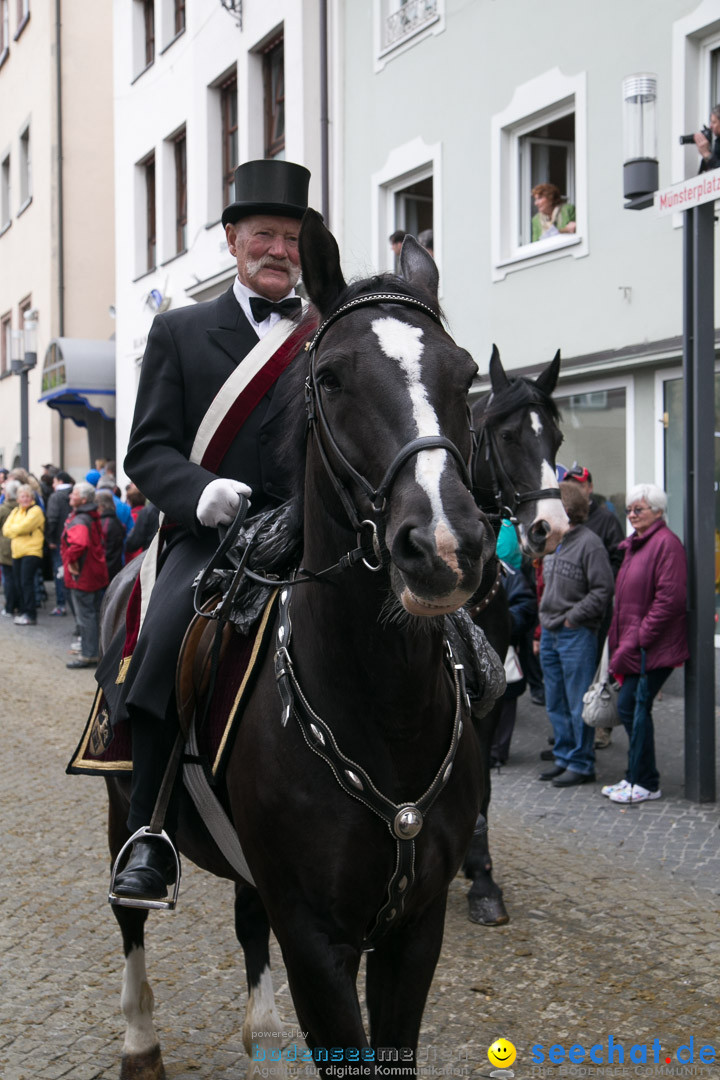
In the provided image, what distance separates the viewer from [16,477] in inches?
693

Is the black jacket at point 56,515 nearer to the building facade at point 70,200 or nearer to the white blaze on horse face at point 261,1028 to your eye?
the building facade at point 70,200

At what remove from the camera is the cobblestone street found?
419 centimetres

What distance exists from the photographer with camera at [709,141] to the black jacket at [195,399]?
472 centimetres

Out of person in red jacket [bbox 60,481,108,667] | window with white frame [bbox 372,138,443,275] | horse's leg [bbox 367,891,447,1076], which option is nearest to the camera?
horse's leg [bbox 367,891,447,1076]

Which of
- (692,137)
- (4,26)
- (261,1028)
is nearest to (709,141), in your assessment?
(692,137)

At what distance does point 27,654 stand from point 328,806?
1277cm

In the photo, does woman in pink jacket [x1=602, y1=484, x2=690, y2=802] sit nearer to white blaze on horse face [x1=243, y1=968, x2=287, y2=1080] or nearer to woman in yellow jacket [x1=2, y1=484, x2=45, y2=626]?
white blaze on horse face [x1=243, y1=968, x2=287, y2=1080]

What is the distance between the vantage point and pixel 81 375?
24.0 m

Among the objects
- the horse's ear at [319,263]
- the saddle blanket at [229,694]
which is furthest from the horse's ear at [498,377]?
the horse's ear at [319,263]

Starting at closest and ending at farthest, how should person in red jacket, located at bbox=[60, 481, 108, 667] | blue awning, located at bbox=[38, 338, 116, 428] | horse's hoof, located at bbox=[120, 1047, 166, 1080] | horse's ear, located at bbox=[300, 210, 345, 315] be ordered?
horse's ear, located at bbox=[300, 210, 345, 315] → horse's hoof, located at bbox=[120, 1047, 166, 1080] → person in red jacket, located at bbox=[60, 481, 108, 667] → blue awning, located at bbox=[38, 338, 116, 428]

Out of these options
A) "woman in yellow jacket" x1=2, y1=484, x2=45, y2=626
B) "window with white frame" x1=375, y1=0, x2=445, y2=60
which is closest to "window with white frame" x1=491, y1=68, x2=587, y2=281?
"window with white frame" x1=375, y1=0, x2=445, y2=60

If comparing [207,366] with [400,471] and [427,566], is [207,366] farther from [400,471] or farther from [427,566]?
[427,566]

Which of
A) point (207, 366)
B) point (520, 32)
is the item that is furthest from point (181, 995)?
point (520, 32)

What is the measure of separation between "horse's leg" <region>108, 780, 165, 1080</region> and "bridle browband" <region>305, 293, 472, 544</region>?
1900 mm
